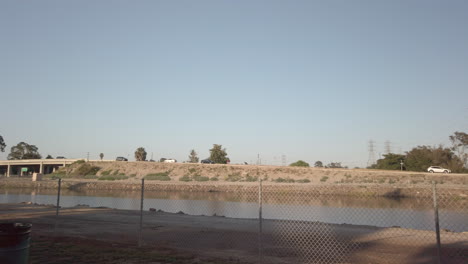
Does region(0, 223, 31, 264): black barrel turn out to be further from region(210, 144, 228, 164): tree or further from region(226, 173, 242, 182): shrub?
region(210, 144, 228, 164): tree

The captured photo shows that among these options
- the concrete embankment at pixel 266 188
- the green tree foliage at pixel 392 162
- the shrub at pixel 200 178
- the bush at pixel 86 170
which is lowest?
the concrete embankment at pixel 266 188

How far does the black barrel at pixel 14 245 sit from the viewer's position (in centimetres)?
559

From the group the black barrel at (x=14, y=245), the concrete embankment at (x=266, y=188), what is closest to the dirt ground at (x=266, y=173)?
the concrete embankment at (x=266, y=188)

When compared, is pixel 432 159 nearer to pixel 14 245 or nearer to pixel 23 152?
pixel 14 245

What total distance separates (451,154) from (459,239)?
8339cm

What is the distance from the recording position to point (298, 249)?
10703 millimetres

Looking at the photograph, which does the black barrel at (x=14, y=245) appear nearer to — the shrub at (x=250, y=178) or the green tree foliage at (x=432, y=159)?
the shrub at (x=250, y=178)

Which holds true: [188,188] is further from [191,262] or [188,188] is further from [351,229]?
[191,262]

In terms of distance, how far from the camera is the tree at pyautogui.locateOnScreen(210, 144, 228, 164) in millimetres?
112625

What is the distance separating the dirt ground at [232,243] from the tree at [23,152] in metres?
142

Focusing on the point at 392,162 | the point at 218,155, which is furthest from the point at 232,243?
the point at 218,155

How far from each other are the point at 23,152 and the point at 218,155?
8220cm

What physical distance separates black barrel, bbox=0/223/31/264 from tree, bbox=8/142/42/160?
153 m

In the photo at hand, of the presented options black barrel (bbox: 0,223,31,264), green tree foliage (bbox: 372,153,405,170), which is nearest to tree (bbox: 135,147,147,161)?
green tree foliage (bbox: 372,153,405,170)
